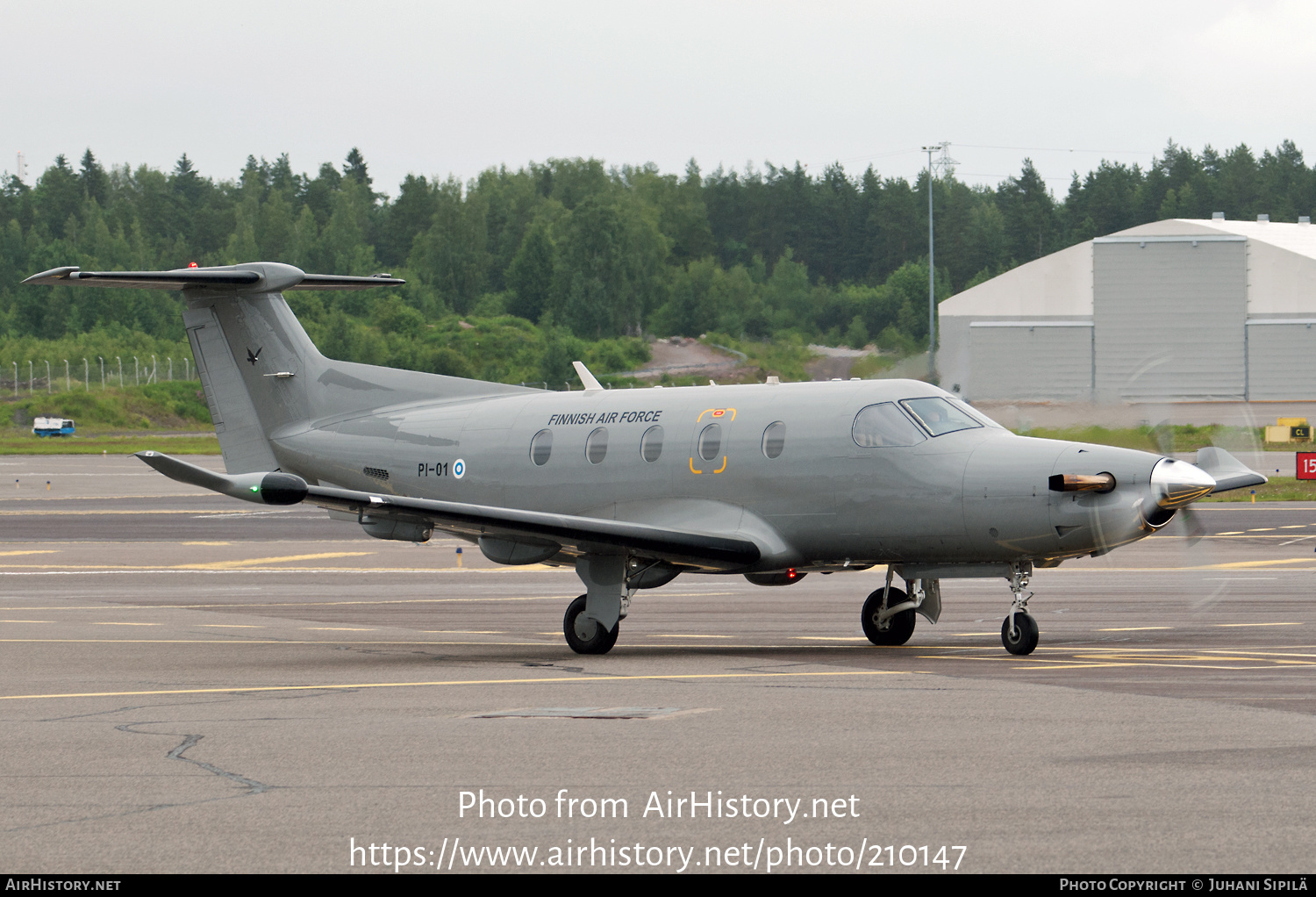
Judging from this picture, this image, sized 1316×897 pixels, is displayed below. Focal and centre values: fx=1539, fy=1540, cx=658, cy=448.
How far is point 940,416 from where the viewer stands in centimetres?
1789

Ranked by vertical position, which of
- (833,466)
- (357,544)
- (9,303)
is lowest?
(357,544)

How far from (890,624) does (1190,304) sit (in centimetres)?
5590

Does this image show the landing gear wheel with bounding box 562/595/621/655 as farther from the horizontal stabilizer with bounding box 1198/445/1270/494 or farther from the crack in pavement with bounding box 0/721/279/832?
the horizontal stabilizer with bounding box 1198/445/1270/494

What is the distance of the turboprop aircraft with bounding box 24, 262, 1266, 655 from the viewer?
16422 mm

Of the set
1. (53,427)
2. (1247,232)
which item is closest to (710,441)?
(1247,232)

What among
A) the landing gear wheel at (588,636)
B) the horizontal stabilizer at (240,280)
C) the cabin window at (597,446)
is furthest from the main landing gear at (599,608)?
the horizontal stabilizer at (240,280)

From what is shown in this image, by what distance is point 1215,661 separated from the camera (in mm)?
15734

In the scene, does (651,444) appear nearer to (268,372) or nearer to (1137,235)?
(268,372)

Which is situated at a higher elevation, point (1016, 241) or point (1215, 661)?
point (1016, 241)

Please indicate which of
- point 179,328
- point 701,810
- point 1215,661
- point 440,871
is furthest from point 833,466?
point 179,328

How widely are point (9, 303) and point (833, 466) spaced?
126503 mm

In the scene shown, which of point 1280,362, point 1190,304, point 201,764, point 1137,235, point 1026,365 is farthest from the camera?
point 1137,235

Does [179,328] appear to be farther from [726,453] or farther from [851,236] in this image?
[726,453]

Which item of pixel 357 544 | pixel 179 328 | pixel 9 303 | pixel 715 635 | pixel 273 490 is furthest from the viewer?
pixel 9 303
